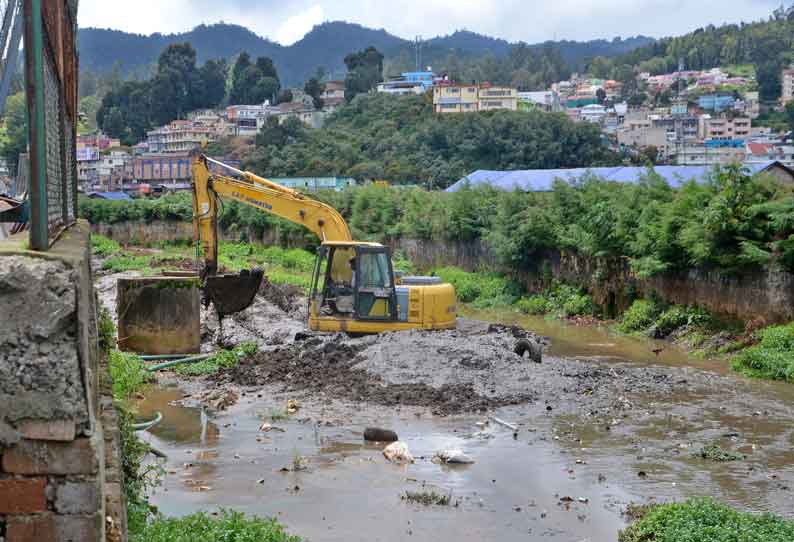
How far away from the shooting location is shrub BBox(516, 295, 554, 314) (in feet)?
92.0

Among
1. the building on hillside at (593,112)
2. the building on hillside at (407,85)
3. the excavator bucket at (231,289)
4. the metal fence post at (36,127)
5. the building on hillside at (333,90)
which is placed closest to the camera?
the metal fence post at (36,127)

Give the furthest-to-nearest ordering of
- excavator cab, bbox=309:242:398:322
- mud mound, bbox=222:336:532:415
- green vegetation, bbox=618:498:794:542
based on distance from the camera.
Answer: excavator cab, bbox=309:242:398:322
mud mound, bbox=222:336:532:415
green vegetation, bbox=618:498:794:542

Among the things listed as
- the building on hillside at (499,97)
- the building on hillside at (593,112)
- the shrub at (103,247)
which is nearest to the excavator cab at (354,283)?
the shrub at (103,247)

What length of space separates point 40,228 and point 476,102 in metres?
119

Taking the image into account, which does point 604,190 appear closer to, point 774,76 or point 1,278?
point 1,278

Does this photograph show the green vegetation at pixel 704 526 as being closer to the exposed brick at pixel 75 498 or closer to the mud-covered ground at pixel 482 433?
the mud-covered ground at pixel 482 433

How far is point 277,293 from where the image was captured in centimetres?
2927

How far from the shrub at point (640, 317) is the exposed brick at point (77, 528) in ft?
68.3

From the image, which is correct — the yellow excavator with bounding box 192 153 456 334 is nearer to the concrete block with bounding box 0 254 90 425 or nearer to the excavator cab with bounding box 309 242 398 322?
the excavator cab with bounding box 309 242 398 322

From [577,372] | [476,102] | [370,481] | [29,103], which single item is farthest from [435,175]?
[29,103]

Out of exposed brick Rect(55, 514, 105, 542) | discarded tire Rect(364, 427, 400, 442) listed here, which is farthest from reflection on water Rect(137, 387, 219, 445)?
exposed brick Rect(55, 514, 105, 542)

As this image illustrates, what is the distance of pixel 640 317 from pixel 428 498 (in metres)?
14.8

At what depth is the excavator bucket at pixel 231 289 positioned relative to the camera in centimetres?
1950

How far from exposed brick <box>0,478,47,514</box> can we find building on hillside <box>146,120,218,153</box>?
11143 cm
